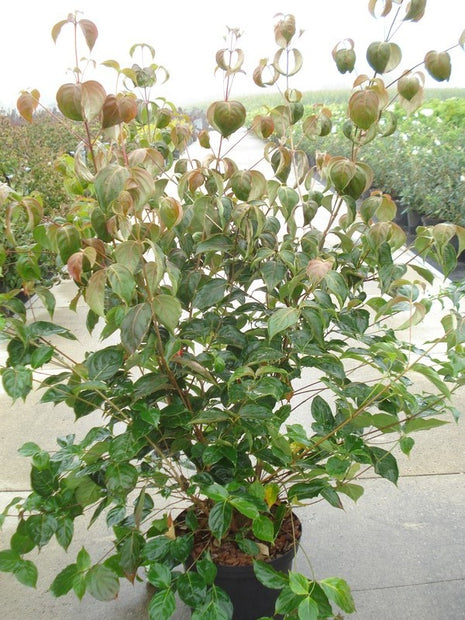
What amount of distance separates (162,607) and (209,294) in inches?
22.9

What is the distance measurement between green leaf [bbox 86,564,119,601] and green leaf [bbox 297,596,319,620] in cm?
34

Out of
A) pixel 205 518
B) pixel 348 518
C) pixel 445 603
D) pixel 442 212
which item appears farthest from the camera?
pixel 442 212

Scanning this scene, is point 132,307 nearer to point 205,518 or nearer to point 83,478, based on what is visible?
point 83,478

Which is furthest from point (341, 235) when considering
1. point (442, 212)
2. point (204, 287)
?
point (442, 212)

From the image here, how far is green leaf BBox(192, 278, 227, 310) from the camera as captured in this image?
49.4 inches

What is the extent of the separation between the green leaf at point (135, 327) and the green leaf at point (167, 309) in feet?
0.05

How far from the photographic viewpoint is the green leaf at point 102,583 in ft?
3.87

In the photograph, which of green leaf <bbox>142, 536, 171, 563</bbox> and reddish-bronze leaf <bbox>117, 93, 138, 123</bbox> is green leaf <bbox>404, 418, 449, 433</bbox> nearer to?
green leaf <bbox>142, 536, 171, 563</bbox>

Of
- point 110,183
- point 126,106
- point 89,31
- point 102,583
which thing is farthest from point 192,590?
point 89,31

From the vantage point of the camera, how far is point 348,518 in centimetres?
206

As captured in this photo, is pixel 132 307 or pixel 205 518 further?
pixel 205 518

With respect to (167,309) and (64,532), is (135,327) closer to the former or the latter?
(167,309)

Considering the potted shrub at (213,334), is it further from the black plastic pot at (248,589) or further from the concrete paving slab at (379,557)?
the concrete paving slab at (379,557)

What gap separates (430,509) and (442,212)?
358 centimetres
